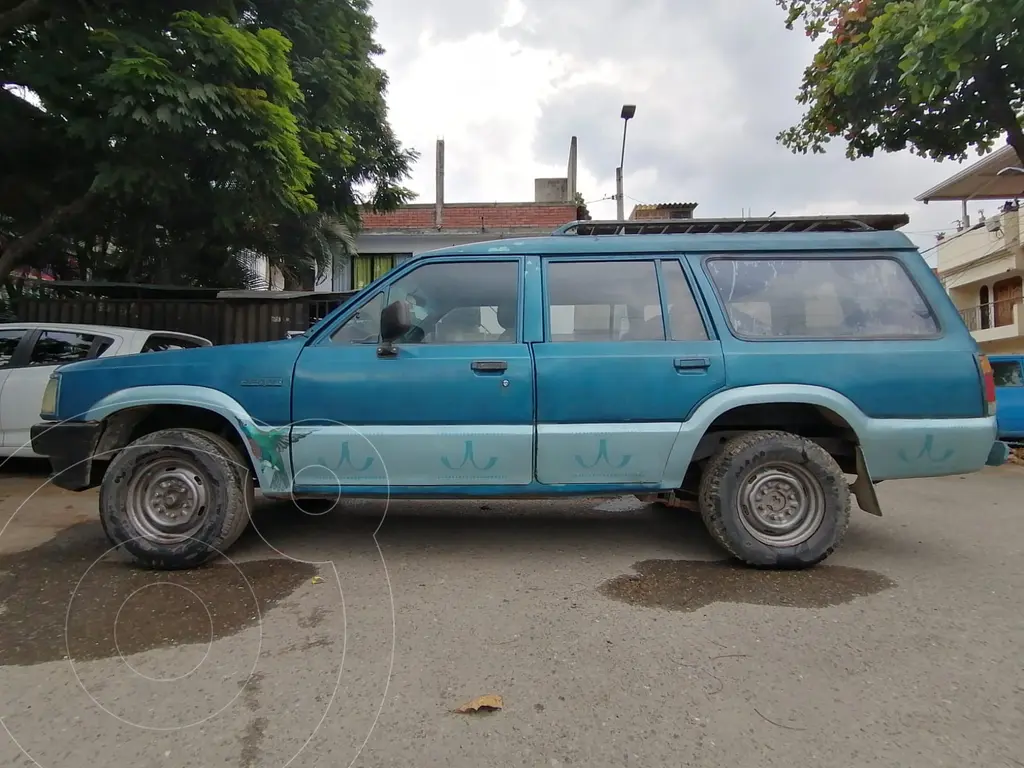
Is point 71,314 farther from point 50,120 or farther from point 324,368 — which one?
point 324,368

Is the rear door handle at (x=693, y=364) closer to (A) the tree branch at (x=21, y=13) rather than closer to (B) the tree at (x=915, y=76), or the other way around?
(B) the tree at (x=915, y=76)

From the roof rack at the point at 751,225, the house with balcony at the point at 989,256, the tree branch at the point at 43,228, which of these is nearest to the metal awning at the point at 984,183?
the house with balcony at the point at 989,256

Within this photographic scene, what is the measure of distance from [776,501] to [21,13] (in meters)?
8.43

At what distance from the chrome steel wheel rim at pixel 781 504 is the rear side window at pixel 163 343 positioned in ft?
17.9

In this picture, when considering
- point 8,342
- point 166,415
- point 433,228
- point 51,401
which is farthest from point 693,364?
point 433,228

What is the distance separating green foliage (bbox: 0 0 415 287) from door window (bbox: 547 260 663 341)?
428cm

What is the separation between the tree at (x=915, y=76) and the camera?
6.61 m

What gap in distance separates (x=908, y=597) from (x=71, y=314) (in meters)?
11.6

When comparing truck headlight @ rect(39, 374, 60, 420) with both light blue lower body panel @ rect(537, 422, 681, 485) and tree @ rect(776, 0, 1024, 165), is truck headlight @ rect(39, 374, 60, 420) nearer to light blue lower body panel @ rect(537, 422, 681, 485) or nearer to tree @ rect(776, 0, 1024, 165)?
light blue lower body panel @ rect(537, 422, 681, 485)

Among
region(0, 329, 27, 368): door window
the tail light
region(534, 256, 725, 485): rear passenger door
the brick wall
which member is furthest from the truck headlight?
the brick wall

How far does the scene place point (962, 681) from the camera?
2.43 m

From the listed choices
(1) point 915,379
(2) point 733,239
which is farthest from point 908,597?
(2) point 733,239

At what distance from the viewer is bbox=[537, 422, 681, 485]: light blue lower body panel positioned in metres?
3.51

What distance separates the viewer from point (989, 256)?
19.1m
